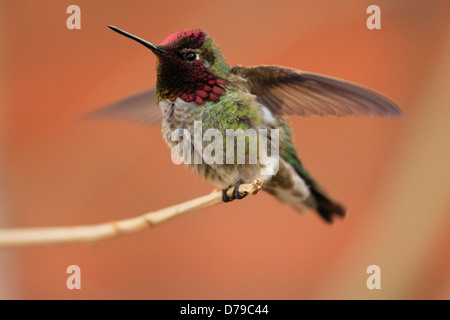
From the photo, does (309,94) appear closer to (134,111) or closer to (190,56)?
(190,56)

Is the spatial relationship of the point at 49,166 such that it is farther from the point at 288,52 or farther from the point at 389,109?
the point at 389,109

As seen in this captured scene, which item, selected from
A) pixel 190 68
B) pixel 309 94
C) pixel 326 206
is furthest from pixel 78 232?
pixel 326 206

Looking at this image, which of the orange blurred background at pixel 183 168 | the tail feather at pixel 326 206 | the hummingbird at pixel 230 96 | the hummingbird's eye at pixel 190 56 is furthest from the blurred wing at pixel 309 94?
the orange blurred background at pixel 183 168

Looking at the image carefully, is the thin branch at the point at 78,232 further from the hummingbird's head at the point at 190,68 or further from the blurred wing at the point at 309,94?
the blurred wing at the point at 309,94

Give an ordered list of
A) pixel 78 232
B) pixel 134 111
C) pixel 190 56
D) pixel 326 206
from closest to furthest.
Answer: pixel 78 232 → pixel 190 56 → pixel 134 111 → pixel 326 206

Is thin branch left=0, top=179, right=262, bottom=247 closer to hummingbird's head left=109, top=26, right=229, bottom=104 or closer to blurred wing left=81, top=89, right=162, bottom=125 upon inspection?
hummingbird's head left=109, top=26, right=229, bottom=104
